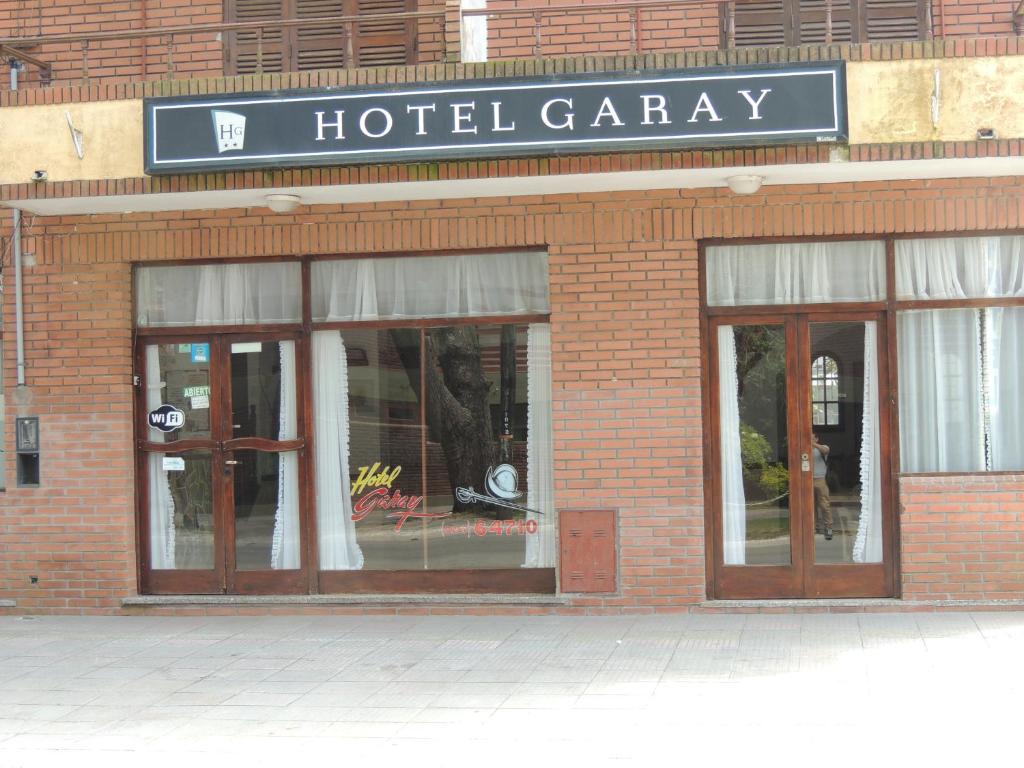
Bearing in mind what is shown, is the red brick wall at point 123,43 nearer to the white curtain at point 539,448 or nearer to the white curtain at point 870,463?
the white curtain at point 539,448

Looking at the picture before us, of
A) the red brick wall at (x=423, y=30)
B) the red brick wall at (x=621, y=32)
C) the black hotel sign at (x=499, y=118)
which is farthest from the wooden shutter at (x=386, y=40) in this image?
the black hotel sign at (x=499, y=118)

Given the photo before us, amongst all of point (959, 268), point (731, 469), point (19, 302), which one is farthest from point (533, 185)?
point (19, 302)

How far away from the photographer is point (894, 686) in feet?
23.1

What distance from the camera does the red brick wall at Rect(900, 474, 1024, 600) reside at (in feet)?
30.1

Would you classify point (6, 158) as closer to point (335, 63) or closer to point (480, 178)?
point (335, 63)

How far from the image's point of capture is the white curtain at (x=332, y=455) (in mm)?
10086

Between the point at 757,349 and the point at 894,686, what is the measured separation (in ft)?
10.8

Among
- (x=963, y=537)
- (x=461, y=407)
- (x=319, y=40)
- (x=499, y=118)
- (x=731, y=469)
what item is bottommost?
(x=963, y=537)

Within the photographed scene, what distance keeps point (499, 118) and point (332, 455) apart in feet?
10.5

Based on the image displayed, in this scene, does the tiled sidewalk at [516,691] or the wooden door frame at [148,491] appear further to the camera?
the wooden door frame at [148,491]

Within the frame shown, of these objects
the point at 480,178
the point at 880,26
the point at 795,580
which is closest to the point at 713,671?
the point at 795,580

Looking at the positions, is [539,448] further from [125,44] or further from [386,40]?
[125,44]

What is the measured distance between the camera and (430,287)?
9.98 metres

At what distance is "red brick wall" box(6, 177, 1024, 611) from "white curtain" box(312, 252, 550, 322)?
0.70 ft
